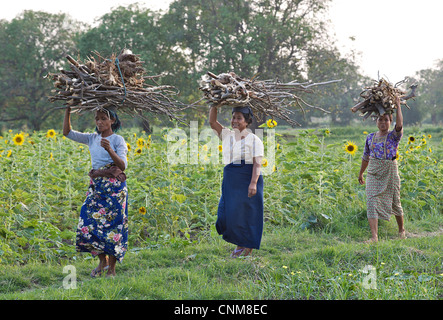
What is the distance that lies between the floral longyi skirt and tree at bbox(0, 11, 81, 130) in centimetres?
2827

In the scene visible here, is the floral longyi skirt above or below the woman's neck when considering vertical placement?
below

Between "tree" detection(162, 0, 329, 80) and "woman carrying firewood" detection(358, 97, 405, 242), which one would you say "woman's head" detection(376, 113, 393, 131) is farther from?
"tree" detection(162, 0, 329, 80)

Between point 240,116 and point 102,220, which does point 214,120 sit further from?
point 102,220

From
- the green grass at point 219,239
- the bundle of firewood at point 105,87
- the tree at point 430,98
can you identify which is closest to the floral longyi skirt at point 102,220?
the green grass at point 219,239

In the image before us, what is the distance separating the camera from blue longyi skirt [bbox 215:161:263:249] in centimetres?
450

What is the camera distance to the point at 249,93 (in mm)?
4336

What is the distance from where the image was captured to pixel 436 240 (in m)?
5.07

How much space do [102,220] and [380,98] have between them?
11.0 ft

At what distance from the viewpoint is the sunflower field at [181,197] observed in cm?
514

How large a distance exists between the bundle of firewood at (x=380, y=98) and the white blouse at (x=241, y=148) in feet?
4.64

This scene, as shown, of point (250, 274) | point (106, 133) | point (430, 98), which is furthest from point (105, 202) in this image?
point (430, 98)

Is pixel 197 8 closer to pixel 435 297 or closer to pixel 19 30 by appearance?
pixel 19 30

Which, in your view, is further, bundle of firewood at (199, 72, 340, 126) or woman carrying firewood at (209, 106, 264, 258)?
woman carrying firewood at (209, 106, 264, 258)

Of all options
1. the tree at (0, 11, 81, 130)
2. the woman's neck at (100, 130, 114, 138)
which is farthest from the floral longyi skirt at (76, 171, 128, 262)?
the tree at (0, 11, 81, 130)
